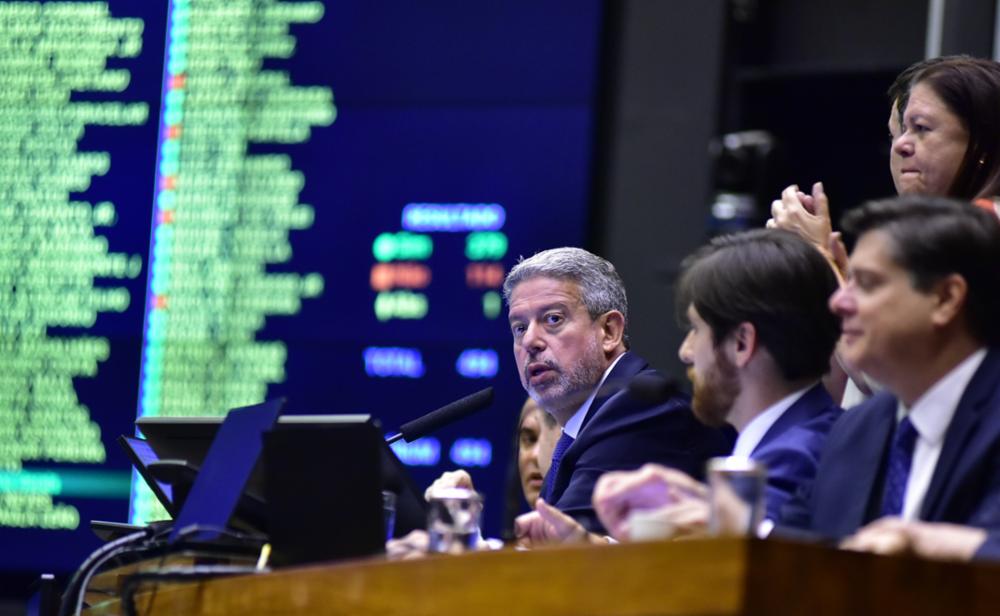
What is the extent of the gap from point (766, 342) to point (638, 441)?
0.69 metres

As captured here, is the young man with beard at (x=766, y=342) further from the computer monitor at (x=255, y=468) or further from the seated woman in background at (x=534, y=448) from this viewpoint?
the seated woman in background at (x=534, y=448)

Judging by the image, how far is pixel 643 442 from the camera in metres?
3.13

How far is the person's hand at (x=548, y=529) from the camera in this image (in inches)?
96.1

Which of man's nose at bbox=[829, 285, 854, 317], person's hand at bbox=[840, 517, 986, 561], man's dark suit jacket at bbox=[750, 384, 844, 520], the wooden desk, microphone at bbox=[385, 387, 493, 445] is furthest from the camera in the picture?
microphone at bbox=[385, 387, 493, 445]

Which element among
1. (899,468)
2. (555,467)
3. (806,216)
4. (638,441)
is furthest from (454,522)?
(555,467)

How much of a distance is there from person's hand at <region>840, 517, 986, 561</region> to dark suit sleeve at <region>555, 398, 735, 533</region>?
4.08ft

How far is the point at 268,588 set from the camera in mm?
2213

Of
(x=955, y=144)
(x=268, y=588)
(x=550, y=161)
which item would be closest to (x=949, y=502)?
(x=268, y=588)

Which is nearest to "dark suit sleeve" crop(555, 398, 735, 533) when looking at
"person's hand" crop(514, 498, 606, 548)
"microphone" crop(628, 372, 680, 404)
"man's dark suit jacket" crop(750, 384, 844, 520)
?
"person's hand" crop(514, 498, 606, 548)

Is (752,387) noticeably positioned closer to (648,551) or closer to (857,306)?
(857,306)

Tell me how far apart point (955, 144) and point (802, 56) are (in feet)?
9.21

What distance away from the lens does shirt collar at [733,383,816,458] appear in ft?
8.16

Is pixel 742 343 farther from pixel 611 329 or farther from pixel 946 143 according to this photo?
pixel 611 329

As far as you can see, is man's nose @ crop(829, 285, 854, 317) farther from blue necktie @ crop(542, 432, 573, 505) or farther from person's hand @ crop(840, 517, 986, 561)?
blue necktie @ crop(542, 432, 573, 505)
